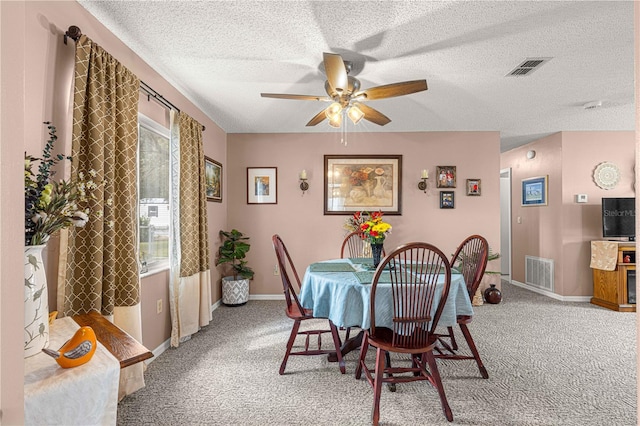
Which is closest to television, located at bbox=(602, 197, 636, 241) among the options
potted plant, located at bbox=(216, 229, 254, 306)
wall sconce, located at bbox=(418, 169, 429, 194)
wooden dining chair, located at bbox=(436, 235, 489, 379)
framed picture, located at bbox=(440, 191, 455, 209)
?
framed picture, located at bbox=(440, 191, 455, 209)

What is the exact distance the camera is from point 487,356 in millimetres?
2824

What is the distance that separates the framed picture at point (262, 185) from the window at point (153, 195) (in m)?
1.74

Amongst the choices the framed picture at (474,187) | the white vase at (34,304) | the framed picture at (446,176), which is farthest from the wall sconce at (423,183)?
the white vase at (34,304)

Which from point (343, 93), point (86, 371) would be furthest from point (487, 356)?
point (86, 371)

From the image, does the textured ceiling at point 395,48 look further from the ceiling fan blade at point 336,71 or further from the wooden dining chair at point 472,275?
the wooden dining chair at point 472,275

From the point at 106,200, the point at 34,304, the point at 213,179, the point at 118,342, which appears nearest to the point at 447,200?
the point at 213,179

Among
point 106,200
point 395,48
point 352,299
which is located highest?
point 395,48

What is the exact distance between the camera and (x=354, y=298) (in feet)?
6.93

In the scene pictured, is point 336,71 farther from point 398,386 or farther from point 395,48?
point 398,386

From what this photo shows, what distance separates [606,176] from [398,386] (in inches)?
189

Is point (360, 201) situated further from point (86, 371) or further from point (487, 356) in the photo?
point (86, 371)

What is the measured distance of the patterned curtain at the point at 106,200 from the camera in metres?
1.81

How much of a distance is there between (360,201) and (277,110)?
5.94 feet

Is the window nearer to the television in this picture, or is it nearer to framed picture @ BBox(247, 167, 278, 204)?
framed picture @ BBox(247, 167, 278, 204)
